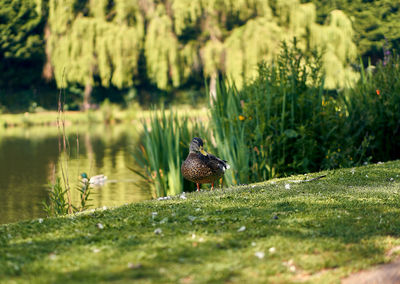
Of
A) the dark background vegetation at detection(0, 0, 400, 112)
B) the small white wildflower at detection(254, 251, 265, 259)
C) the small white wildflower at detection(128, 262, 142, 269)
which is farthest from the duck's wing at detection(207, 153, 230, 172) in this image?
the dark background vegetation at detection(0, 0, 400, 112)

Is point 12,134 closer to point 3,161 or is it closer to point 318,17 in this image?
point 3,161

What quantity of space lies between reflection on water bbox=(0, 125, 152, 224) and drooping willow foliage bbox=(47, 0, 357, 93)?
3930mm

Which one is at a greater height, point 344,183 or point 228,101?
point 228,101

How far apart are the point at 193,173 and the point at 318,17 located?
36638 mm

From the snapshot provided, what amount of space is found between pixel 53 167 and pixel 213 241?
7.75 meters

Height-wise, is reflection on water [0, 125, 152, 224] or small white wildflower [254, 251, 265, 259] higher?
small white wildflower [254, 251, 265, 259]

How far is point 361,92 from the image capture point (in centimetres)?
997

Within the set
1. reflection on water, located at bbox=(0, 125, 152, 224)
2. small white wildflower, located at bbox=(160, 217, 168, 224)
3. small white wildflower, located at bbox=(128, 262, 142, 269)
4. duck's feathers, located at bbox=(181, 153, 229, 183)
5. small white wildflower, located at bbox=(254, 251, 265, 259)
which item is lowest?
reflection on water, located at bbox=(0, 125, 152, 224)

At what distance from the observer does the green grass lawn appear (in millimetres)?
3338

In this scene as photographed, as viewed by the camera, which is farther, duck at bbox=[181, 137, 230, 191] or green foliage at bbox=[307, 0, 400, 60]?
green foliage at bbox=[307, 0, 400, 60]

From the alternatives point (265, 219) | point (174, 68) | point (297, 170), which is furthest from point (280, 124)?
→ point (174, 68)

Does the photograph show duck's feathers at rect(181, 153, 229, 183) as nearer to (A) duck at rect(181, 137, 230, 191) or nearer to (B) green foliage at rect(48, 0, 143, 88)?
(A) duck at rect(181, 137, 230, 191)

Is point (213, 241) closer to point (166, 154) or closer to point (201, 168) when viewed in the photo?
point (201, 168)

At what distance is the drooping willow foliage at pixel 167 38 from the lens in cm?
2491
